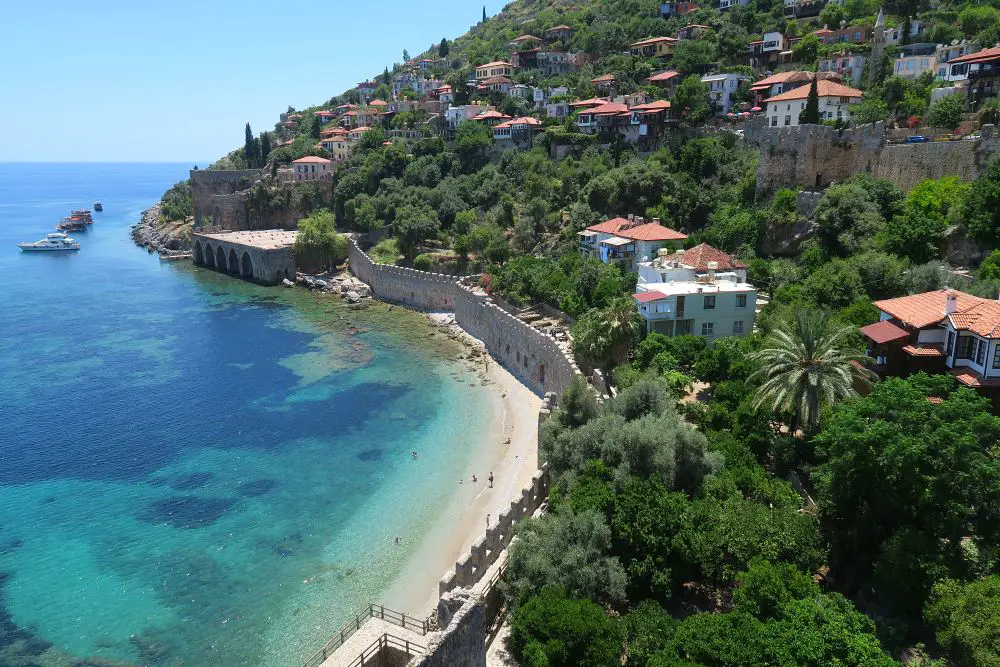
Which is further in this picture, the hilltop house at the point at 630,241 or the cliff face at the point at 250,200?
the cliff face at the point at 250,200

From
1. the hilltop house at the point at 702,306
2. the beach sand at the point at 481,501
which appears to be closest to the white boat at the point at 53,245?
the beach sand at the point at 481,501

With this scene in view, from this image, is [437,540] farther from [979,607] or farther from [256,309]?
[256,309]

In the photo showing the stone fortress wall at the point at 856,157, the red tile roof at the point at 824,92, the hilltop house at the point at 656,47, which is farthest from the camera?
the hilltop house at the point at 656,47

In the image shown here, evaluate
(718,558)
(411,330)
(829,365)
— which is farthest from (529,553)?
(411,330)

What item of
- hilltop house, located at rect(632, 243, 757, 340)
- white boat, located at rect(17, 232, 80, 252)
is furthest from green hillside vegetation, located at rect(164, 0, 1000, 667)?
white boat, located at rect(17, 232, 80, 252)

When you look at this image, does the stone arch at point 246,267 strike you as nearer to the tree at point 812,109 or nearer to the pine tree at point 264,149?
the pine tree at point 264,149
